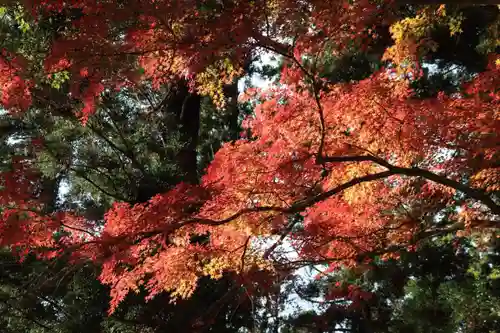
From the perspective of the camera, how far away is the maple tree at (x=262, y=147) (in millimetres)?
3643

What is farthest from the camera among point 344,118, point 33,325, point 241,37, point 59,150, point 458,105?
point 59,150

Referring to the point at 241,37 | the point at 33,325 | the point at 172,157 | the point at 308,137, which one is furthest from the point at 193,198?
the point at 33,325

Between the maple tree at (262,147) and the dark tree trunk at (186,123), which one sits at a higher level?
the dark tree trunk at (186,123)

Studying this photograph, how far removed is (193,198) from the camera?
4645 mm

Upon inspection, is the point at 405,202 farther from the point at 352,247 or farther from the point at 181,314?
the point at 181,314

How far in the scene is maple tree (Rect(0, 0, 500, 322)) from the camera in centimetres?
364

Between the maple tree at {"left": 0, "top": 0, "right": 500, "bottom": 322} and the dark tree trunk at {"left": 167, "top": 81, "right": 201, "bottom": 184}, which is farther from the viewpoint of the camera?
the dark tree trunk at {"left": 167, "top": 81, "right": 201, "bottom": 184}

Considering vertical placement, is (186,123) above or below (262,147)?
above

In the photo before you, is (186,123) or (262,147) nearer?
(262,147)

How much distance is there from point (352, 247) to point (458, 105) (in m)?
2.07

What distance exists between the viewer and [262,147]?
4.97 metres

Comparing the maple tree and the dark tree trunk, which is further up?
the dark tree trunk

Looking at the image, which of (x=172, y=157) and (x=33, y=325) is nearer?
(x=33, y=325)

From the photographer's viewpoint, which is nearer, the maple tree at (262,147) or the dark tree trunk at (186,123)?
the maple tree at (262,147)
